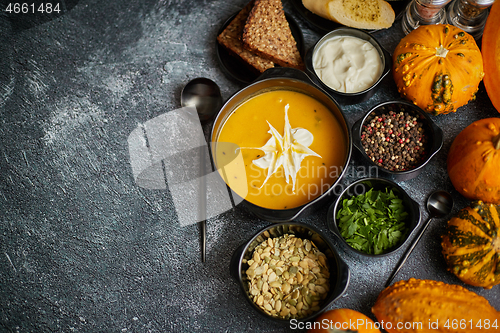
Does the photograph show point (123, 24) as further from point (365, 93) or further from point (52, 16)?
point (365, 93)

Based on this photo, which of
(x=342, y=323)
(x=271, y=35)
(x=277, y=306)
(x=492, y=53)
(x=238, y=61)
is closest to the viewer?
(x=342, y=323)

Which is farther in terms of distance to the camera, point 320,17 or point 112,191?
point 320,17

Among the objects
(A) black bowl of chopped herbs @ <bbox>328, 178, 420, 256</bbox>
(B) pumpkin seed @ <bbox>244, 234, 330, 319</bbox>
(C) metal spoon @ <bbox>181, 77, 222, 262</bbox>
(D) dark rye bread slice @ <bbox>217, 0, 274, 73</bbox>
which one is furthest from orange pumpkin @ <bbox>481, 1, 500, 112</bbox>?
(C) metal spoon @ <bbox>181, 77, 222, 262</bbox>

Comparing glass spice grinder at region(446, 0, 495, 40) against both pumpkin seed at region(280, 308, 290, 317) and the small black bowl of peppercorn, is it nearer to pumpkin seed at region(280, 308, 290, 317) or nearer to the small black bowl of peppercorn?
the small black bowl of peppercorn

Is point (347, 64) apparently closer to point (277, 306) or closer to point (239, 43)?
point (239, 43)

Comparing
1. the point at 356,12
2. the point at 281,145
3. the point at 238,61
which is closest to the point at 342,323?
the point at 281,145

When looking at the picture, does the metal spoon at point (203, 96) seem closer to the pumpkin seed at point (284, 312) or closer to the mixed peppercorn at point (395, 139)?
the mixed peppercorn at point (395, 139)

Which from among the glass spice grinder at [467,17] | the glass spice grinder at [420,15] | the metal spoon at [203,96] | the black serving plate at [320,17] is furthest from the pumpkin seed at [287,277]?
the glass spice grinder at [467,17]
